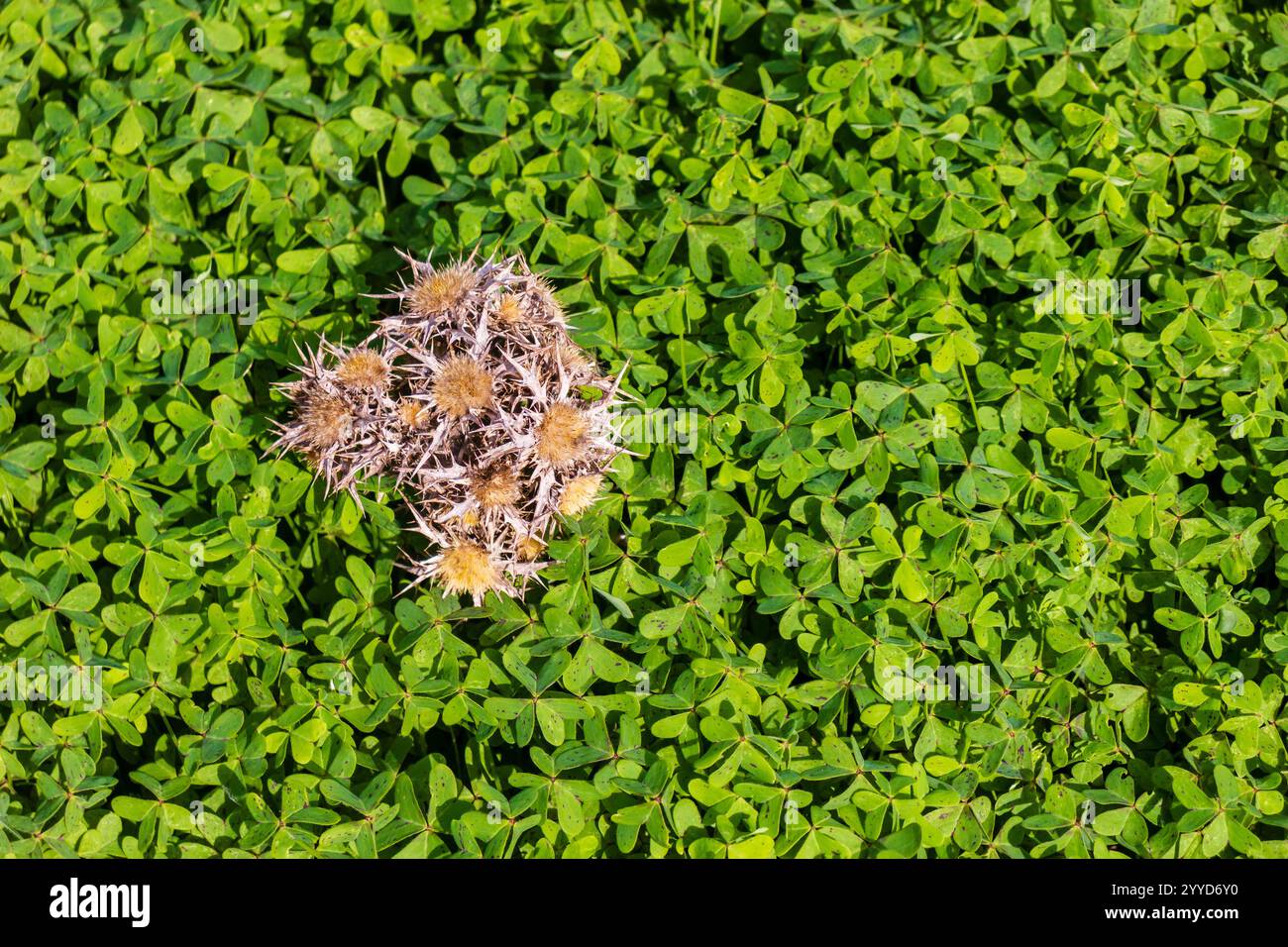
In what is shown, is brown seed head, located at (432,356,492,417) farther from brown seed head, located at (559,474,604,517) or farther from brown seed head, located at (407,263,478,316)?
brown seed head, located at (559,474,604,517)

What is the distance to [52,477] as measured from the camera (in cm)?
395

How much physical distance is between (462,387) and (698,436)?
1.01 m

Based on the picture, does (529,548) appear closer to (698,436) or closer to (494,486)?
(494,486)

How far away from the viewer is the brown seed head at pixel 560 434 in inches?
122

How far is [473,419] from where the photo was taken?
3104mm

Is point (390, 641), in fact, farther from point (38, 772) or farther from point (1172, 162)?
point (1172, 162)

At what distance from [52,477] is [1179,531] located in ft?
14.1

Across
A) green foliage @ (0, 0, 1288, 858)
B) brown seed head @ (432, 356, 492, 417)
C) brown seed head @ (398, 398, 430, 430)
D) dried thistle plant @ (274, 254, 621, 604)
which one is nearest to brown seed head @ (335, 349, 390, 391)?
dried thistle plant @ (274, 254, 621, 604)

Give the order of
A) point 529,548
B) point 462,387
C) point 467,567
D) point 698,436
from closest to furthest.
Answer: point 462,387, point 467,567, point 529,548, point 698,436

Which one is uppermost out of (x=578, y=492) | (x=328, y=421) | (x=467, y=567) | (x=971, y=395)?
(x=971, y=395)

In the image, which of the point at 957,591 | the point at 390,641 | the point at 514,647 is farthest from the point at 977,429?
the point at 390,641

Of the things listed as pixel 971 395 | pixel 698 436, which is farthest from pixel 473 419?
pixel 971 395

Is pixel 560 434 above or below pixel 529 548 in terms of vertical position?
above

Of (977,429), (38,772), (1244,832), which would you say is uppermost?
(977,429)
